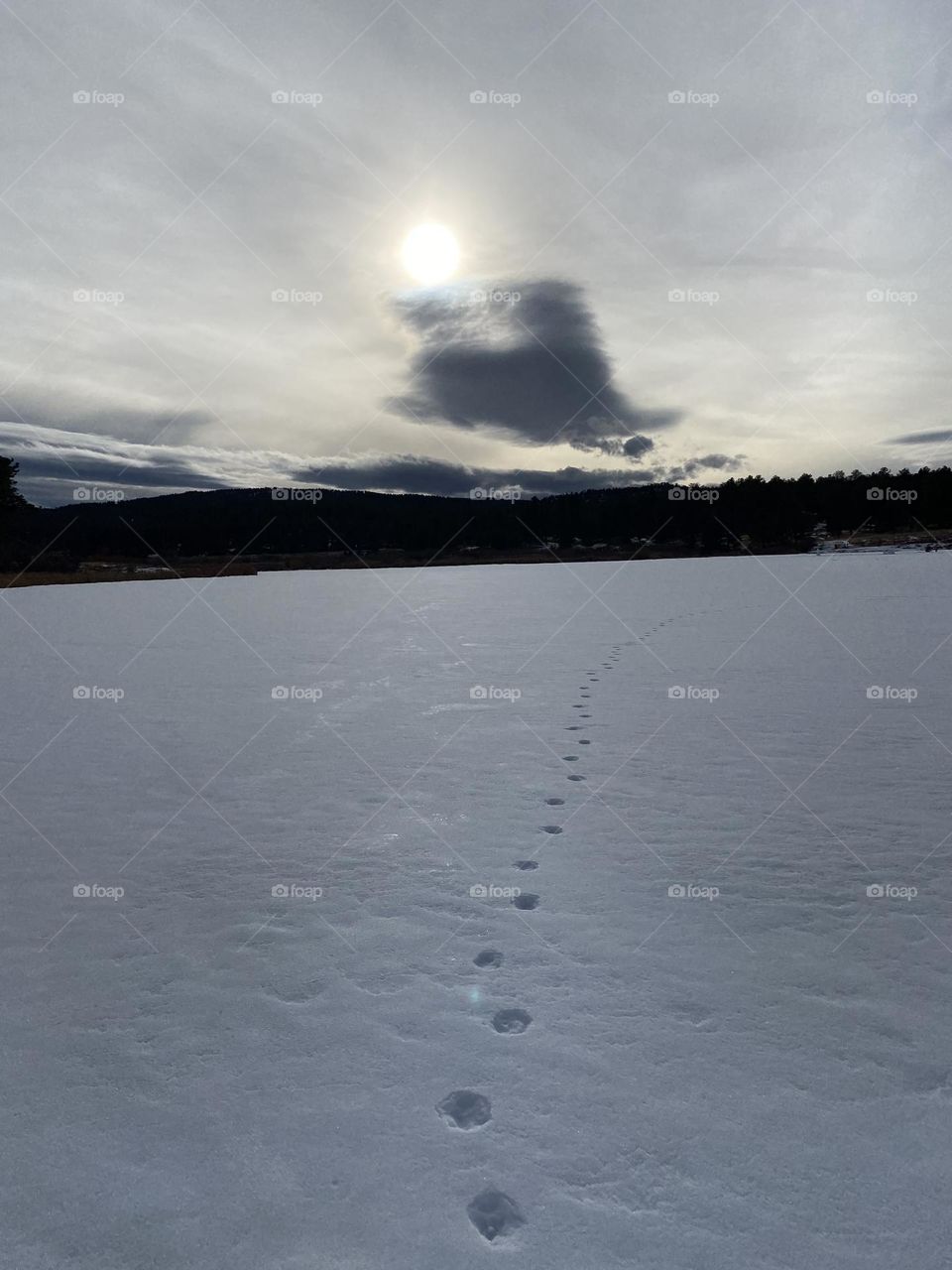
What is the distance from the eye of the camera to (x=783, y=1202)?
2.12m

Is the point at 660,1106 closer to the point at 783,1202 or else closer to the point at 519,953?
the point at 783,1202

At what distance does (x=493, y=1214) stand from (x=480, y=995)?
3.26ft

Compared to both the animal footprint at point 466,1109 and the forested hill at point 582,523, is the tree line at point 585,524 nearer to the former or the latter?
the forested hill at point 582,523

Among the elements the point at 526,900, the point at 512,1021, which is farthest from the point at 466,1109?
the point at 526,900

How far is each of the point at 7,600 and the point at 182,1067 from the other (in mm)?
29905

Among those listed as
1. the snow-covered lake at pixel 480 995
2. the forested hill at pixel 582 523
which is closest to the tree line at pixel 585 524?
the forested hill at pixel 582 523

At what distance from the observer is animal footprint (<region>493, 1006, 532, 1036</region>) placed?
2.85 m

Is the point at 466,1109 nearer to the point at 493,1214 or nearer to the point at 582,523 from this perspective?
the point at 493,1214

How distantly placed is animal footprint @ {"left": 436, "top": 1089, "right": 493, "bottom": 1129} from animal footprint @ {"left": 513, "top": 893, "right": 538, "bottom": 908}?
135cm

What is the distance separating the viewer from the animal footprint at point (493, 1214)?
2.05 m

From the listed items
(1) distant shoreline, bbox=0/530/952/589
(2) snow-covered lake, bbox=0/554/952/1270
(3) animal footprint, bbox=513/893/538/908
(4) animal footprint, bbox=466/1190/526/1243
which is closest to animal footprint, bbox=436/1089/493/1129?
(2) snow-covered lake, bbox=0/554/952/1270

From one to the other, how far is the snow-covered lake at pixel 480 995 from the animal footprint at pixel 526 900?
6cm

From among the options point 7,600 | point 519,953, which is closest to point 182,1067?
point 519,953

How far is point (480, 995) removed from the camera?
10.1 ft
